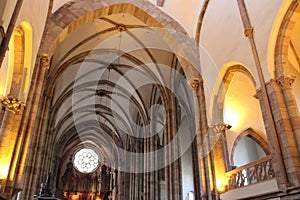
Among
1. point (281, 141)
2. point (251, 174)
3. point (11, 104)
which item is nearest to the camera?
point (281, 141)

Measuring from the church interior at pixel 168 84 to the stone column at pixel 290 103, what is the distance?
0.06 feet

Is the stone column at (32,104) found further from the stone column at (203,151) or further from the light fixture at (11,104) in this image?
the stone column at (203,151)

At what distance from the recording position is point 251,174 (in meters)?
5.89

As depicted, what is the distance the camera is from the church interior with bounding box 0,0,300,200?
5.16 metres

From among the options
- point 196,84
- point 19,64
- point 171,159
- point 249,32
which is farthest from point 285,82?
point 171,159

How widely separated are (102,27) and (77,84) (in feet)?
15.1

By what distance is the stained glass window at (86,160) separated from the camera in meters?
25.8

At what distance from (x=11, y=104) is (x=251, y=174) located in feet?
17.5

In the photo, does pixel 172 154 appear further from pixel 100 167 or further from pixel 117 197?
pixel 100 167

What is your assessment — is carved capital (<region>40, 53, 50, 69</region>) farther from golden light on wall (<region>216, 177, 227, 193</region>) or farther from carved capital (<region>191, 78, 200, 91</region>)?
golden light on wall (<region>216, 177, 227, 193</region>)

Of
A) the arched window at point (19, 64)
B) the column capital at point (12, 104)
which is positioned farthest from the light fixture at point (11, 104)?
the arched window at point (19, 64)

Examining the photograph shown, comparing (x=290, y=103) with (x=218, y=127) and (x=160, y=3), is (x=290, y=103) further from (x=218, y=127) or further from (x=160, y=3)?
(x=160, y=3)

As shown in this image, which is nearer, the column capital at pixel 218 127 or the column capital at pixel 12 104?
the column capital at pixel 12 104

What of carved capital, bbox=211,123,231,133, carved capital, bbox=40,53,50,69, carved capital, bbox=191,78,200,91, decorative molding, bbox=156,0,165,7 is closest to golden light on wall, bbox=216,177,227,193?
carved capital, bbox=211,123,231,133
